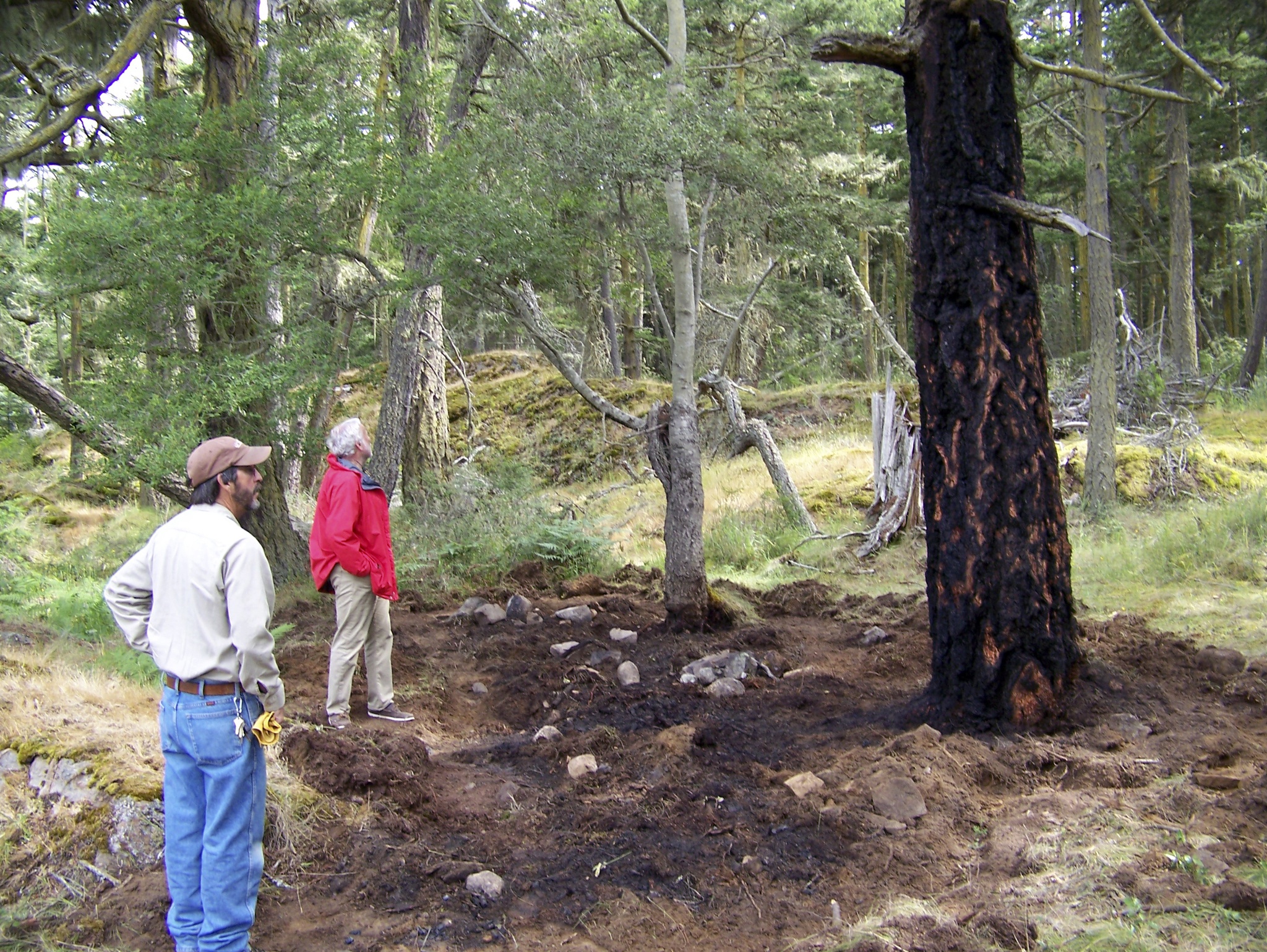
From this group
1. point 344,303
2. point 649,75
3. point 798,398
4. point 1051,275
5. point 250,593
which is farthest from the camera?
point 1051,275

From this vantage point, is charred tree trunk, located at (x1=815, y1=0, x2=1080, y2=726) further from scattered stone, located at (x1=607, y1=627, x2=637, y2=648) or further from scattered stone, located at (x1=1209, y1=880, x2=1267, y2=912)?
scattered stone, located at (x1=607, y1=627, x2=637, y2=648)

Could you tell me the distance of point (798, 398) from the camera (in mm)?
18828

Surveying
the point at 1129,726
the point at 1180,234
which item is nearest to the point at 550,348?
the point at 1129,726

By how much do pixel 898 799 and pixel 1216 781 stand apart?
50.8 inches

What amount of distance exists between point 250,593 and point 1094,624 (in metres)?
5.95

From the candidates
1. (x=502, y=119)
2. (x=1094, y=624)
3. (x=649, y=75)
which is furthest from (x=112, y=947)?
(x=649, y=75)

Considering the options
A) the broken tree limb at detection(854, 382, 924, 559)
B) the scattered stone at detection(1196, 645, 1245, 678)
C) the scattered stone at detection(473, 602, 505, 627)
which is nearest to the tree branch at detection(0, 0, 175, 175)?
the scattered stone at detection(473, 602, 505, 627)

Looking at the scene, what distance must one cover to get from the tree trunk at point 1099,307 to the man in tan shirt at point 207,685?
9672 mm

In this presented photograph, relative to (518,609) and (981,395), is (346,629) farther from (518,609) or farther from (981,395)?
(981,395)

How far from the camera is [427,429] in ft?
46.9

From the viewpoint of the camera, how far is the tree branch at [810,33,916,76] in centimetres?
537

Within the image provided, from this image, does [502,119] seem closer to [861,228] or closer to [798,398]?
[798,398]

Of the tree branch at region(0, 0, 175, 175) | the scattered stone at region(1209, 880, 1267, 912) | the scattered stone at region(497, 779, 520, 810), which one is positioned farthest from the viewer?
the tree branch at region(0, 0, 175, 175)

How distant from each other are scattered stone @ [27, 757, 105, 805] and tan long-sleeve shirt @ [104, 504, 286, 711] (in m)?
1.50
